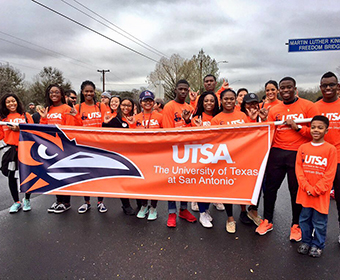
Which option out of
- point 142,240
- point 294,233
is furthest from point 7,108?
point 294,233

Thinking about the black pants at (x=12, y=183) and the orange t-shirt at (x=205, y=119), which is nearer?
the orange t-shirt at (x=205, y=119)

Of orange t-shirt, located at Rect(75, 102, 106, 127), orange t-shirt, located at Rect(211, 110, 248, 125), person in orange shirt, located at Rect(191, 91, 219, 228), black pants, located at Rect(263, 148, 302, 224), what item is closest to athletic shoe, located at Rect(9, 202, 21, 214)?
orange t-shirt, located at Rect(75, 102, 106, 127)

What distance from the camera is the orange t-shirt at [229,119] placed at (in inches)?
133

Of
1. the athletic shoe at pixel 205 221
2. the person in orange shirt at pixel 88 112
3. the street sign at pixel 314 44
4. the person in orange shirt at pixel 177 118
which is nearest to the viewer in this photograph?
the athletic shoe at pixel 205 221

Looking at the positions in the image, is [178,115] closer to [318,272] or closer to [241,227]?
[241,227]

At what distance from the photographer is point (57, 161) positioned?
3449 mm

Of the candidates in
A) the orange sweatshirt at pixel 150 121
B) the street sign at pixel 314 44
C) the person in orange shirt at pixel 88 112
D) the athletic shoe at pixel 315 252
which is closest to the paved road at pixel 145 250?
the athletic shoe at pixel 315 252

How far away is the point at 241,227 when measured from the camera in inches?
138

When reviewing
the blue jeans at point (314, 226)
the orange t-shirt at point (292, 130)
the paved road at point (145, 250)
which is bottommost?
the paved road at point (145, 250)

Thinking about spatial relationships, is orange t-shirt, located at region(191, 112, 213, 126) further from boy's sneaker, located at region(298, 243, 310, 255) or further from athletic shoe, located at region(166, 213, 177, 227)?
boy's sneaker, located at region(298, 243, 310, 255)

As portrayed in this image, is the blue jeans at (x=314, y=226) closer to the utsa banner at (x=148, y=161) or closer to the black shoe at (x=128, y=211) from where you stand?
the utsa banner at (x=148, y=161)

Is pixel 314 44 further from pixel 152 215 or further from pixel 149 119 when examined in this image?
pixel 152 215

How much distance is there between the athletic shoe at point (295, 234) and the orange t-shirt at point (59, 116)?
12.7 ft

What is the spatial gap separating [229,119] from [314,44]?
1515 centimetres
